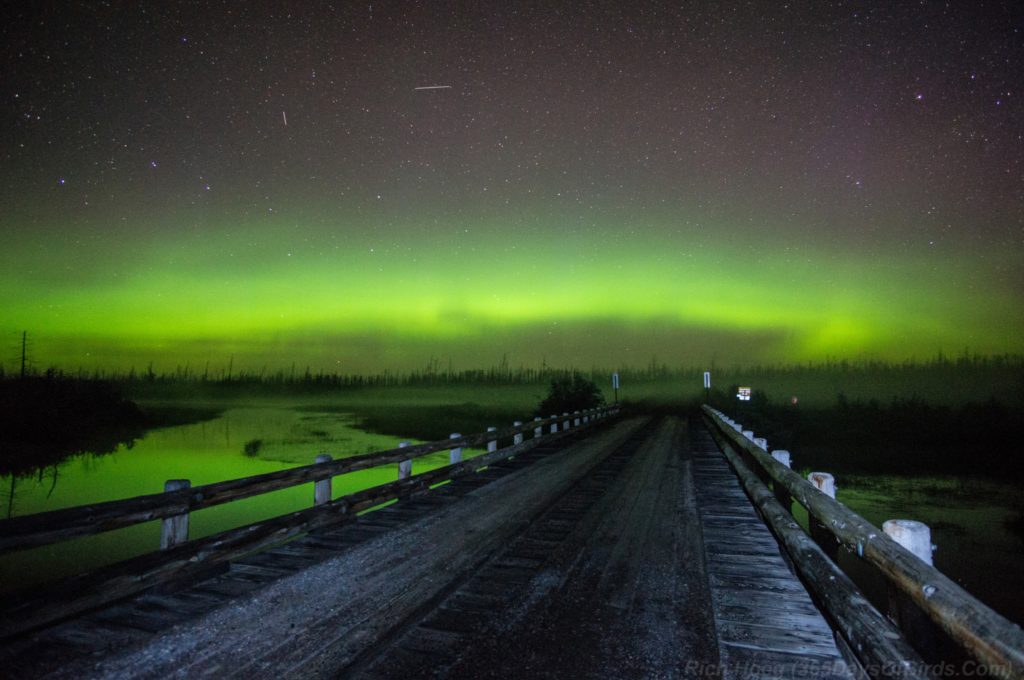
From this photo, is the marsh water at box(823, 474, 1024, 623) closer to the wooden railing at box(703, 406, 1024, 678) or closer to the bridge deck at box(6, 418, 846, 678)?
the bridge deck at box(6, 418, 846, 678)

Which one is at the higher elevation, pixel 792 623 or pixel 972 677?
pixel 972 677

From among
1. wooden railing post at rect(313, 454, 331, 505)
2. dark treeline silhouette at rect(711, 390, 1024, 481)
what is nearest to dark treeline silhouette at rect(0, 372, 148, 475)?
wooden railing post at rect(313, 454, 331, 505)

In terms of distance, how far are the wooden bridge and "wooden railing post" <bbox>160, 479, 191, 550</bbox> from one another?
0.02 meters

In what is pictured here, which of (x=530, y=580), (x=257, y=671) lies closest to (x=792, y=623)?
(x=530, y=580)

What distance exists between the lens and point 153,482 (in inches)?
1081

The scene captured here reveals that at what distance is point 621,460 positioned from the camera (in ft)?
47.4

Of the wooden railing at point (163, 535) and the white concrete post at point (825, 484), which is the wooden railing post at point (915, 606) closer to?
the white concrete post at point (825, 484)

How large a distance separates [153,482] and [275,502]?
353 inches

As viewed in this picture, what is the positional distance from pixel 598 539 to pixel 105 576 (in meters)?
5.03

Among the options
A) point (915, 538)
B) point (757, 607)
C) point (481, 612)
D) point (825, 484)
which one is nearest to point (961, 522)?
point (825, 484)

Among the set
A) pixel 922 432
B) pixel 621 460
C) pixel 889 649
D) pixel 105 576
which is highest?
Result: pixel 889 649

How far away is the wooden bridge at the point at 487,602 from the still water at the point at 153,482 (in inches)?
255

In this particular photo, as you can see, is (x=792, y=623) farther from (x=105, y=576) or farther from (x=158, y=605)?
(x=105, y=576)

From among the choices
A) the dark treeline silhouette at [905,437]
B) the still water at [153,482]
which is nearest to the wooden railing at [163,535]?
the still water at [153,482]
